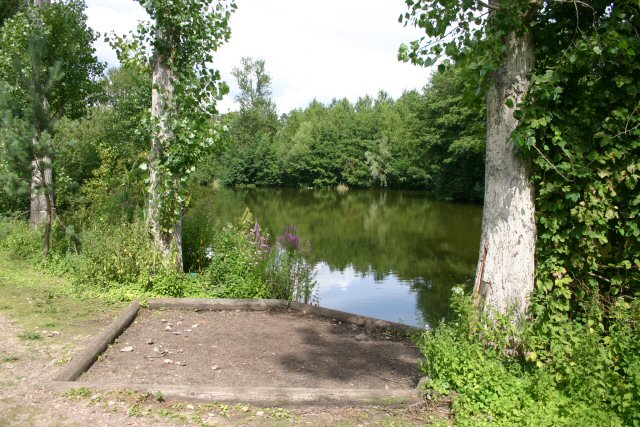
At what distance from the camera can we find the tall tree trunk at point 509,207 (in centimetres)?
470

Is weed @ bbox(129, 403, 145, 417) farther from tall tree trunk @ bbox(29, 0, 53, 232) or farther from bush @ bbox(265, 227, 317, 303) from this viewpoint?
tall tree trunk @ bbox(29, 0, 53, 232)

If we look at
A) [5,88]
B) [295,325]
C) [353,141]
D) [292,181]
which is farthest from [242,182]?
[295,325]

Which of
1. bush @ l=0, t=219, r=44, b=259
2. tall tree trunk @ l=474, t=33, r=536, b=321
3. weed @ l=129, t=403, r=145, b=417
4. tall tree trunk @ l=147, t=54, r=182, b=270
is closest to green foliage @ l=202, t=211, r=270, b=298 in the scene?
tall tree trunk @ l=147, t=54, r=182, b=270

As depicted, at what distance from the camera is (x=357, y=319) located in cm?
735

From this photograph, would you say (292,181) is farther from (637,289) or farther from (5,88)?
(637,289)

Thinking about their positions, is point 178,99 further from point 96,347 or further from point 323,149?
point 323,149

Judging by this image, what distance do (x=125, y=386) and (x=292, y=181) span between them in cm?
6481

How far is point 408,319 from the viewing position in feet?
35.4

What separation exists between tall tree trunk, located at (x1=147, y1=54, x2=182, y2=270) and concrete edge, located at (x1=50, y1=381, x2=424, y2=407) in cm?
414

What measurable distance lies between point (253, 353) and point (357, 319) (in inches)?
81.7

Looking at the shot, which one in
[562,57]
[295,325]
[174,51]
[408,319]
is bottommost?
[408,319]

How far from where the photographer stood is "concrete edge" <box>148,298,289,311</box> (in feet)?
24.8

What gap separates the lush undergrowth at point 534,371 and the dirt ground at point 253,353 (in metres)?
0.78

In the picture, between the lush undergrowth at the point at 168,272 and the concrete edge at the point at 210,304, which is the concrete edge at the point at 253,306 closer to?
the concrete edge at the point at 210,304
